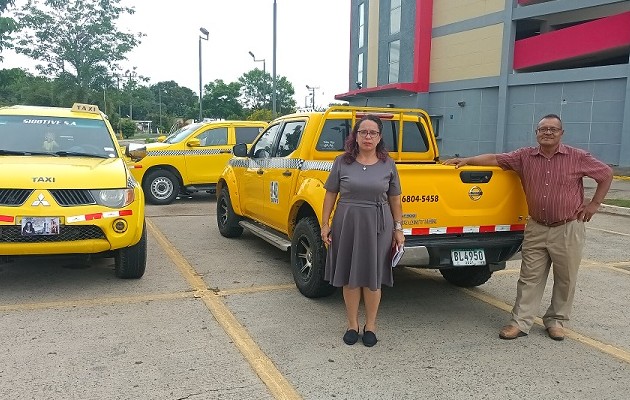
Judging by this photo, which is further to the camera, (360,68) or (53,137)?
(360,68)

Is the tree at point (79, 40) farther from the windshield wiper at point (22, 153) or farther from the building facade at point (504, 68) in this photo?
the windshield wiper at point (22, 153)

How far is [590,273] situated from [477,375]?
139 inches

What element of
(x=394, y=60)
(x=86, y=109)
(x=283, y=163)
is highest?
(x=394, y=60)

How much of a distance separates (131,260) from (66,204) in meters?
0.86

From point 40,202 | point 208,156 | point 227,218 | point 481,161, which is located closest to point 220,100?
point 208,156

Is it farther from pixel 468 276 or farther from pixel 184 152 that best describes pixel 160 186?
pixel 468 276

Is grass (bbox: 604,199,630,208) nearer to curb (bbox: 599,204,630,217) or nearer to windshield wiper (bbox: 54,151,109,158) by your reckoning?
curb (bbox: 599,204,630,217)

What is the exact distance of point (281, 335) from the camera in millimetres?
4215

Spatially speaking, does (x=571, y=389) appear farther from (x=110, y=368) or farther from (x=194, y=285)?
(x=194, y=285)

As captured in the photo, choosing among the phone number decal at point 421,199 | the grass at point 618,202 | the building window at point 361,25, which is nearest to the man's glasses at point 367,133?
the phone number decal at point 421,199

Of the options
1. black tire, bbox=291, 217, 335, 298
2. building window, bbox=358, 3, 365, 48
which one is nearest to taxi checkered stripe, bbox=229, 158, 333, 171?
black tire, bbox=291, 217, 335, 298

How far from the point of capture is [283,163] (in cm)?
592

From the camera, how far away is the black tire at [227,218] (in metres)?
7.64

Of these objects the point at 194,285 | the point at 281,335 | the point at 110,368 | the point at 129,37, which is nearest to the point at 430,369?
the point at 281,335
